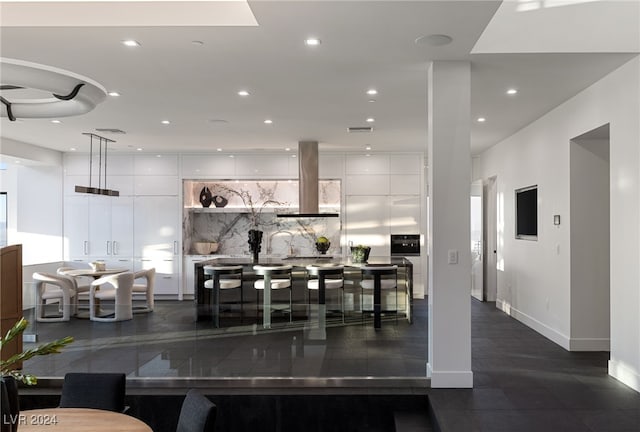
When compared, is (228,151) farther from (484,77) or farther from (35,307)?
(484,77)

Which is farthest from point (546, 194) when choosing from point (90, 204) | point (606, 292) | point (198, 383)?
point (90, 204)

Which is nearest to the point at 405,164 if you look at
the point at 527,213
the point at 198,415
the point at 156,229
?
the point at 527,213

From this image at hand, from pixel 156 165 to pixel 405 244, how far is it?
5.04 m

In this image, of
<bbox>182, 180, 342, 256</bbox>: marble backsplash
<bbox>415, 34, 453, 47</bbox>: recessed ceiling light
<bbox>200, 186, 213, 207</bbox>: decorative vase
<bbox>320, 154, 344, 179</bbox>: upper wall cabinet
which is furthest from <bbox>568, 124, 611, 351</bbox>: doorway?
<bbox>200, 186, 213, 207</bbox>: decorative vase

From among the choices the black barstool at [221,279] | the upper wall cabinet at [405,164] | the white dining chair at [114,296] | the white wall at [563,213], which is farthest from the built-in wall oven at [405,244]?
the white dining chair at [114,296]

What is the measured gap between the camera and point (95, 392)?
3.01 meters

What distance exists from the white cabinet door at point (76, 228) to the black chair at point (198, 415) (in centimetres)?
789

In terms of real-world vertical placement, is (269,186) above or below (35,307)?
above

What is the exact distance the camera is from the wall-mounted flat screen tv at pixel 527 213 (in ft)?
22.0

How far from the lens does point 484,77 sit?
4.67 m

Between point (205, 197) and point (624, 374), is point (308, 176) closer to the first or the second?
point (205, 197)

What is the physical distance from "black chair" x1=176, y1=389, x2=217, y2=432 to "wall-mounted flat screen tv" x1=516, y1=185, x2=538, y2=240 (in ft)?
17.7

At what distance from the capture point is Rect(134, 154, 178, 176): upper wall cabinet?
377 inches

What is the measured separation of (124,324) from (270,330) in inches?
56.7
